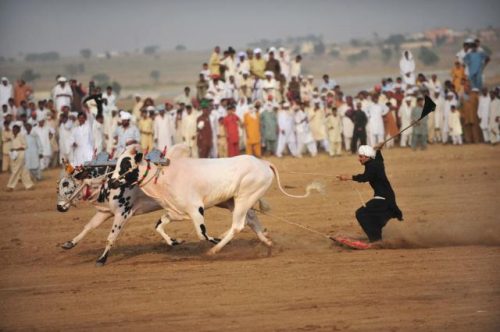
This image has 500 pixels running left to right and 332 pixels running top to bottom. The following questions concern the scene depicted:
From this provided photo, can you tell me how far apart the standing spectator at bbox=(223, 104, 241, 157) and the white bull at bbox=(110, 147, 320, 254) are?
12.7 metres

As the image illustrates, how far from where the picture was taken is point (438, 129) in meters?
28.5

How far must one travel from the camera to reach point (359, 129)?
1054 inches

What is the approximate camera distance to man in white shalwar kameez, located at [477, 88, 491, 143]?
27766mm

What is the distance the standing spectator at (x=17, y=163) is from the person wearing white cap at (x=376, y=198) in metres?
10.8

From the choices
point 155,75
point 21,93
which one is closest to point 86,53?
point 155,75

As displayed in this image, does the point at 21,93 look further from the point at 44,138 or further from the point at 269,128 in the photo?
the point at 269,128

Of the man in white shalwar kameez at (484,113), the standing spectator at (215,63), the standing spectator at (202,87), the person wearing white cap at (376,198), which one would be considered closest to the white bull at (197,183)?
the person wearing white cap at (376,198)

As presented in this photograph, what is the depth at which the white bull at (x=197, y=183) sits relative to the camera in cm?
1330

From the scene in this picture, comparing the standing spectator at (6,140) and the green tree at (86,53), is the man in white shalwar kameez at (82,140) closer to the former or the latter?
the standing spectator at (6,140)

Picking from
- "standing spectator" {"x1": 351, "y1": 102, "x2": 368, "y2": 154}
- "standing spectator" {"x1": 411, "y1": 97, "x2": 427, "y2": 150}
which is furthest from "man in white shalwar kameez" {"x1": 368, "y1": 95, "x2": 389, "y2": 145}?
"standing spectator" {"x1": 411, "y1": 97, "x2": 427, "y2": 150}

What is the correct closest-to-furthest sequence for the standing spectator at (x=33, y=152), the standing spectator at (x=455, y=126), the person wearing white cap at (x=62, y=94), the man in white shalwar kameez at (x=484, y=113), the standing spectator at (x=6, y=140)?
the standing spectator at (x=33, y=152) → the standing spectator at (x=6, y=140) → the standing spectator at (x=455, y=126) → the man in white shalwar kameez at (x=484, y=113) → the person wearing white cap at (x=62, y=94)

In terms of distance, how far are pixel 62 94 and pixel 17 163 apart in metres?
6.08

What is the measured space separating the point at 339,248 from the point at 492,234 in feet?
6.92

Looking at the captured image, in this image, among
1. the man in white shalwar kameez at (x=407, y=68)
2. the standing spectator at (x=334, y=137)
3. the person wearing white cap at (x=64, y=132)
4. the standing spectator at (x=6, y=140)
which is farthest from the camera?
the man in white shalwar kameez at (x=407, y=68)
